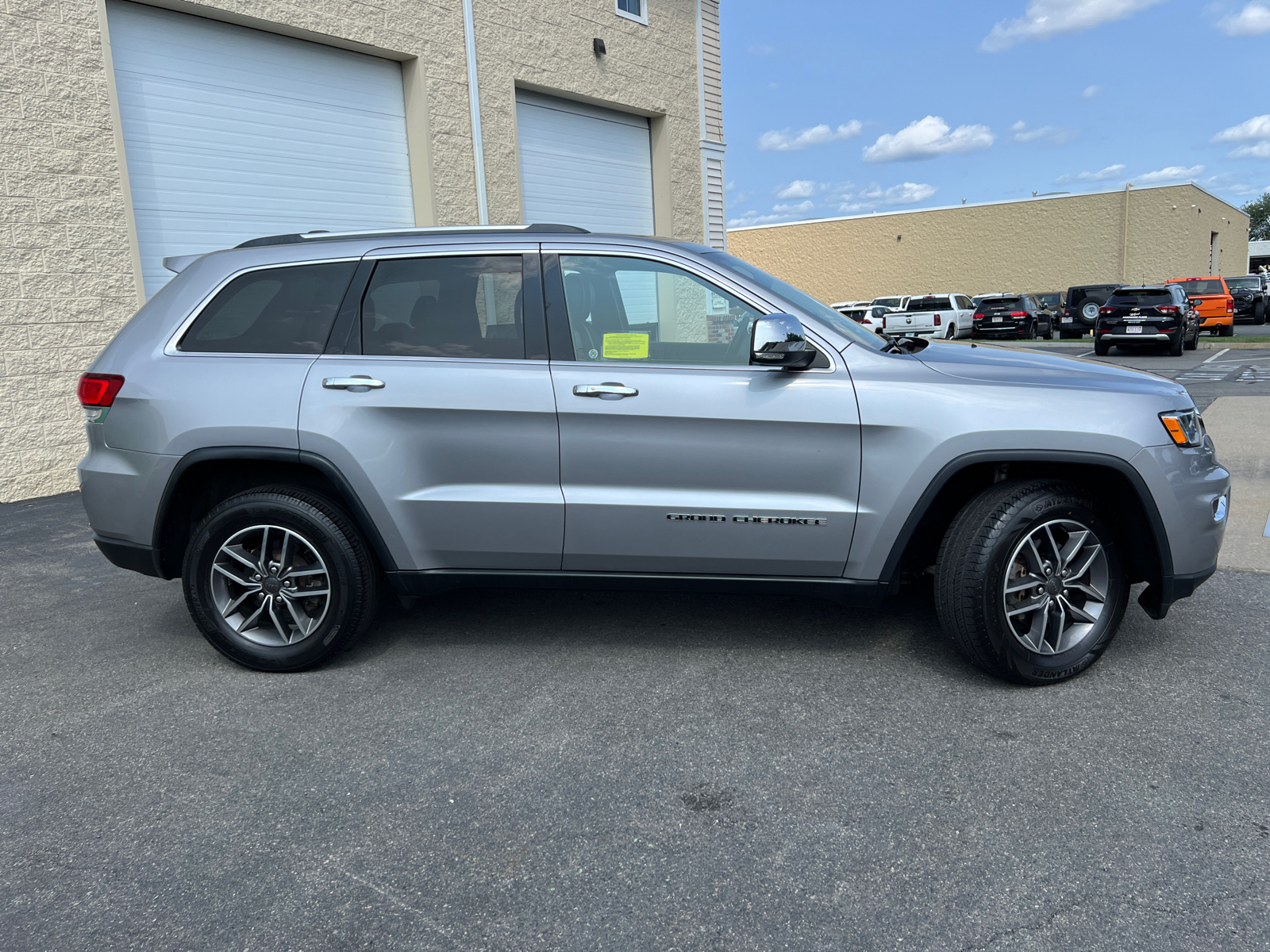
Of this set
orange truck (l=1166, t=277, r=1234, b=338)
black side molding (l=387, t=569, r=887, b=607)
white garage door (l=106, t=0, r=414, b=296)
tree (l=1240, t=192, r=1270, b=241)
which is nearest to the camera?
black side molding (l=387, t=569, r=887, b=607)

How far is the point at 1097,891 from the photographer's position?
8.08 feet

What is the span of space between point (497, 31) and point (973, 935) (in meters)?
11.6

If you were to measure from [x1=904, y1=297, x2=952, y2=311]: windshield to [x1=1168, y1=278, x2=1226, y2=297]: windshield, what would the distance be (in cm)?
672

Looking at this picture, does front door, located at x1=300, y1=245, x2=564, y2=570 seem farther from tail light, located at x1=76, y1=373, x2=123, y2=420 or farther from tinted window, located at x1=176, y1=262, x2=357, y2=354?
tail light, located at x1=76, y1=373, x2=123, y2=420

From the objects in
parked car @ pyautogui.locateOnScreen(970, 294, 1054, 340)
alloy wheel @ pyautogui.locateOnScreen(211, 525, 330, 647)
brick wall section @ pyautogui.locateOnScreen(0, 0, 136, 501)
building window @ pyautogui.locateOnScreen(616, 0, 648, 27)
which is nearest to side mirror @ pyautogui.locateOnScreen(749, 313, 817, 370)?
alloy wheel @ pyautogui.locateOnScreen(211, 525, 330, 647)

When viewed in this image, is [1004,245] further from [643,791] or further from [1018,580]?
[643,791]

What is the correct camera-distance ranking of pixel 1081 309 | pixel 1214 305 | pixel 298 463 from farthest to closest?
pixel 1081 309, pixel 1214 305, pixel 298 463

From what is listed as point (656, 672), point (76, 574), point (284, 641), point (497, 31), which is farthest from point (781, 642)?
point (497, 31)

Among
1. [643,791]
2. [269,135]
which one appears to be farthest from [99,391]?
[269,135]

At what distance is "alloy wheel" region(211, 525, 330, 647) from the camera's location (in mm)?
3971

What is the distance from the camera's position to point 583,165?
521 inches

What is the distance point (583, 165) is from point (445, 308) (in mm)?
9941

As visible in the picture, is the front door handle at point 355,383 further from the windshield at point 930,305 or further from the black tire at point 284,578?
the windshield at point 930,305

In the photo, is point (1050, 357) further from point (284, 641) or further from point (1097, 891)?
point (284, 641)
